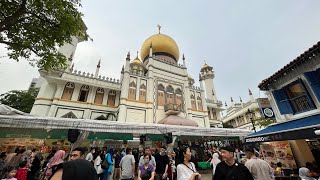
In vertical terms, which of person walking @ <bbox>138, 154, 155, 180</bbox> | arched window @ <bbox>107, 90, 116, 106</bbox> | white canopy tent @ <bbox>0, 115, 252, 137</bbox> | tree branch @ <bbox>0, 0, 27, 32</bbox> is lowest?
person walking @ <bbox>138, 154, 155, 180</bbox>

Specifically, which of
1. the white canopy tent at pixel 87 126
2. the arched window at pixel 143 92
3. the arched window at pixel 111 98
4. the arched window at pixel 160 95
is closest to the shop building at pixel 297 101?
the white canopy tent at pixel 87 126

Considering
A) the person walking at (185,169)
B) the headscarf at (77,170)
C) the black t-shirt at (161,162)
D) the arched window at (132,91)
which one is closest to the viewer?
the headscarf at (77,170)

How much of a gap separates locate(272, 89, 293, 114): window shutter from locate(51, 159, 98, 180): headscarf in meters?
9.73

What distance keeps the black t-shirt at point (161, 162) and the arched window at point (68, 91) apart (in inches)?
632

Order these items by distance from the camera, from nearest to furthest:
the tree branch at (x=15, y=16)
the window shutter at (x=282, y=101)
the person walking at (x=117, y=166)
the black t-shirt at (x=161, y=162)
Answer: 1. the black t-shirt at (x=161, y=162)
2. the tree branch at (x=15, y=16)
3. the window shutter at (x=282, y=101)
4. the person walking at (x=117, y=166)

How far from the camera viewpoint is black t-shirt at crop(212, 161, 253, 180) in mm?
2219

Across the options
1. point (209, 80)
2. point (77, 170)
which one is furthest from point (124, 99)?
point (209, 80)

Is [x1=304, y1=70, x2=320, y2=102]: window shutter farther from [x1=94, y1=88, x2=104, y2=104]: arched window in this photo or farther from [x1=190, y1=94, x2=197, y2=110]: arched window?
[x1=94, y1=88, x2=104, y2=104]: arched window

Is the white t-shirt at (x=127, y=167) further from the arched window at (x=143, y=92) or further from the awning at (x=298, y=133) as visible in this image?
the arched window at (x=143, y=92)

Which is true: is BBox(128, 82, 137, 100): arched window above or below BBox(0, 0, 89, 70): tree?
above

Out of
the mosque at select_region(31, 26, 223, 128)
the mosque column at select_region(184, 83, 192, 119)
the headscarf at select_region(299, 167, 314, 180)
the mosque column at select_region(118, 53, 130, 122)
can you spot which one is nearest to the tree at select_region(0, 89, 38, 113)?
the mosque at select_region(31, 26, 223, 128)

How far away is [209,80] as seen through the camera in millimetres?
30812

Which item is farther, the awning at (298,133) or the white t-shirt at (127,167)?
the awning at (298,133)

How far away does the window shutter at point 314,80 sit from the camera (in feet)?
20.9
